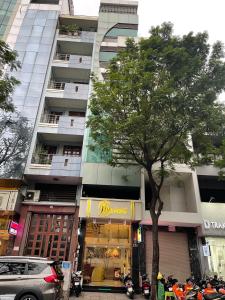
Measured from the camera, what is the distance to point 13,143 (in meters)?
15.7

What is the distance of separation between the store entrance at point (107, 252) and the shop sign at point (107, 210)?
4.48ft

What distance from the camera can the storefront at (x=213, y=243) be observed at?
45.5ft

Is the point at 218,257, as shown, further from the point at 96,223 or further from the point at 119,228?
the point at 96,223

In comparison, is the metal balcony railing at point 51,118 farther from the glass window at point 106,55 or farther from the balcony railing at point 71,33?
the balcony railing at point 71,33

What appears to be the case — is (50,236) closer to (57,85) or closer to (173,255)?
(173,255)

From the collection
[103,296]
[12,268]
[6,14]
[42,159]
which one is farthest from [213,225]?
[6,14]

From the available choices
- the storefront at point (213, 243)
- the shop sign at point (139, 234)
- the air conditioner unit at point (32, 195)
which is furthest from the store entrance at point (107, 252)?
the storefront at point (213, 243)

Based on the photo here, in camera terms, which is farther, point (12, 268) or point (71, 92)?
point (71, 92)

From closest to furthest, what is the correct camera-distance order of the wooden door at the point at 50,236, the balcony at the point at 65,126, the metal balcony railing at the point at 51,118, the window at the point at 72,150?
the wooden door at the point at 50,236
the balcony at the point at 65,126
the window at the point at 72,150
the metal balcony railing at the point at 51,118

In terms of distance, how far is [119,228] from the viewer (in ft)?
49.6

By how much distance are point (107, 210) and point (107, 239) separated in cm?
231

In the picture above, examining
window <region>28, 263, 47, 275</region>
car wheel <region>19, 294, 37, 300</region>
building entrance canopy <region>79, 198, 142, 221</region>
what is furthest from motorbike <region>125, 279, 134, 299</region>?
car wheel <region>19, 294, 37, 300</region>

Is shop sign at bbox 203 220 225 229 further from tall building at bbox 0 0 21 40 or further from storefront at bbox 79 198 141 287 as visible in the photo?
tall building at bbox 0 0 21 40

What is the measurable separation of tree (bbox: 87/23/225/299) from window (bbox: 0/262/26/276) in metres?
5.51
